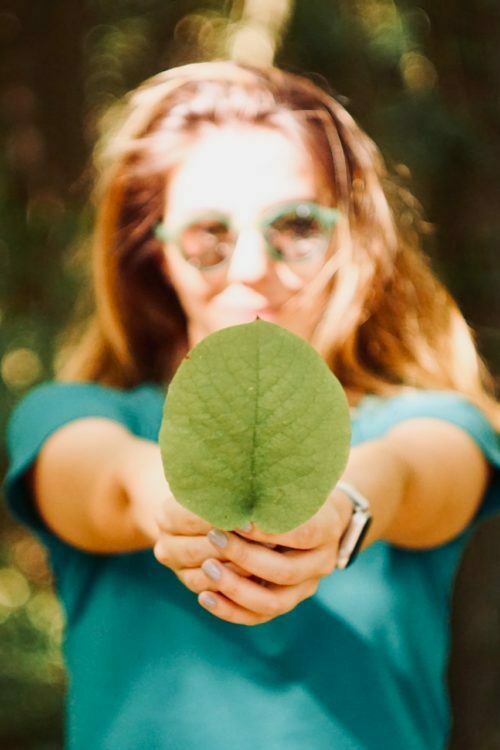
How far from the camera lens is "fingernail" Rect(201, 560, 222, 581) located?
43 centimetres

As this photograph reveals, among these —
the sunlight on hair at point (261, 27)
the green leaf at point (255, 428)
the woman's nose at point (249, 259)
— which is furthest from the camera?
the sunlight on hair at point (261, 27)

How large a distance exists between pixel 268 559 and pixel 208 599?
50 mm

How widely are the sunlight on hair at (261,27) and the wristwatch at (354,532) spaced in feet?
2.98

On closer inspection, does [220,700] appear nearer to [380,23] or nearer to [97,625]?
[97,625]

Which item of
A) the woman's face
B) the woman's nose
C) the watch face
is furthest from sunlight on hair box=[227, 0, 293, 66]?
the watch face

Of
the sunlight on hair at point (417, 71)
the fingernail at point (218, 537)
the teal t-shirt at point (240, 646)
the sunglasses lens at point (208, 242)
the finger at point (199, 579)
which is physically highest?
the fingernail at point (218, 537)

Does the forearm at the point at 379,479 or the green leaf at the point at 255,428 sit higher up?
the green leaf at the point at 255,428

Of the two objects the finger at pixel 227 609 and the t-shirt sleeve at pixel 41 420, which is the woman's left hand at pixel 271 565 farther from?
the t-shirt sleeve at pixel 41 420

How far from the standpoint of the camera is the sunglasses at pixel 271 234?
638 mm

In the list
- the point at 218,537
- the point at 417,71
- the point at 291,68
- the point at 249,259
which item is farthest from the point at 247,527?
the point at 417,71

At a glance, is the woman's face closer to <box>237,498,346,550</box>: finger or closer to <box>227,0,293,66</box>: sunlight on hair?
<box>237,498,346,550</box>: finger

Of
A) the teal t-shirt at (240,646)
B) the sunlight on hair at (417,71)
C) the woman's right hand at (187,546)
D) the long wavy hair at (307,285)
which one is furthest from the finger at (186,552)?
the sunlight on hair at (417,71)

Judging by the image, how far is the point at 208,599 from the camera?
448 millimetres

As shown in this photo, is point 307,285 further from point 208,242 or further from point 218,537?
point 218,537
